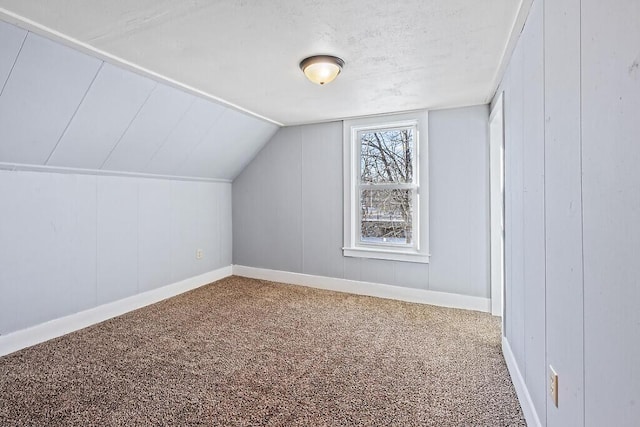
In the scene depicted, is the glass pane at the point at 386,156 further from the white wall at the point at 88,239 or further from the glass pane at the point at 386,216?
the white wall at the point at 88,239

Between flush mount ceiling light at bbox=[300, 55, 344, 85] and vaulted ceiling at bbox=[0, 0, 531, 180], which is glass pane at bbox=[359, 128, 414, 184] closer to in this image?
vaulted ceiling at bbox=[0, 0, 531, 180]

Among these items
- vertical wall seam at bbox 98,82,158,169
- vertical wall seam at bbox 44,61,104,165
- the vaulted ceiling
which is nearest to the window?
the vaulted ceiling

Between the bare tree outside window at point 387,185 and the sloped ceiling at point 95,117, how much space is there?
1.46 meters

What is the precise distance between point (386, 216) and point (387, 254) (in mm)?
447

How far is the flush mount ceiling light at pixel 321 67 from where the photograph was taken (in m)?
2.31

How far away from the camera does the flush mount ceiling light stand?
2309mm

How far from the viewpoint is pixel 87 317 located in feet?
9.94

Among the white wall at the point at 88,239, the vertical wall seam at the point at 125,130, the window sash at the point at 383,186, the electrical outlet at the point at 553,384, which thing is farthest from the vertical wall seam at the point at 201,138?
the electrical outlet at the point at 553,384

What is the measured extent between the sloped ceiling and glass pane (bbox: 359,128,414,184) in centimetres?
141

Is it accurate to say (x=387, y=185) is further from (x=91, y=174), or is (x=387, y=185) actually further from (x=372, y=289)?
(x=91, y=174)

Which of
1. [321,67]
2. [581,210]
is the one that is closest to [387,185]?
[321,67]

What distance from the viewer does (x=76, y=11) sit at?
5.69 ft

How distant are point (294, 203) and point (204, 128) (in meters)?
1.45

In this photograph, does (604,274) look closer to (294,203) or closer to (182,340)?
(182,340)
